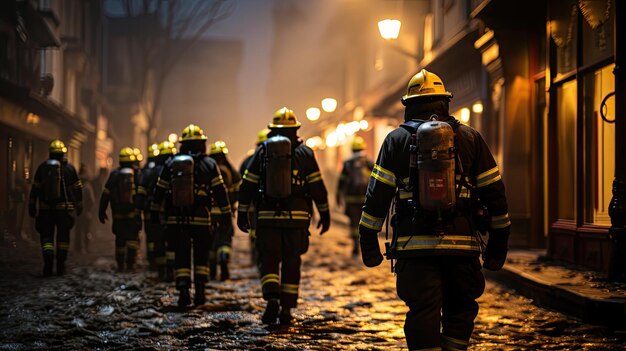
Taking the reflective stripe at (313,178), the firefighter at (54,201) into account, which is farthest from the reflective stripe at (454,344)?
the firefighter at (54,201)

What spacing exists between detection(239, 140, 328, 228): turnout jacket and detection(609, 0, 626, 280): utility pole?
10.2 ft

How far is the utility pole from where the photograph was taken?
8828mm

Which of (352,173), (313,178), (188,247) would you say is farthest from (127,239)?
(313,178)

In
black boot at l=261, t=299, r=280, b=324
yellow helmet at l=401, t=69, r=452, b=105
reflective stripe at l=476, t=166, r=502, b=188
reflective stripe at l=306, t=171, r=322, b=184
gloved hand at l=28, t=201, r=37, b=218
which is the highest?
yellow helmet at l=401, t=69, r=452, b=105

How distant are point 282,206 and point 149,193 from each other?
4.48 m

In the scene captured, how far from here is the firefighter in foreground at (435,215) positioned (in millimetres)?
4848

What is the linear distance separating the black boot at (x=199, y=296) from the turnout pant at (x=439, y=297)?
4490mm

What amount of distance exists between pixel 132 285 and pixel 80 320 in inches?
115

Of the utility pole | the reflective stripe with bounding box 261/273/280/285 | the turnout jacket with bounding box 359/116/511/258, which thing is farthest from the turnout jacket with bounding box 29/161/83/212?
the turnout jacket with bounding box 359/116/511/258

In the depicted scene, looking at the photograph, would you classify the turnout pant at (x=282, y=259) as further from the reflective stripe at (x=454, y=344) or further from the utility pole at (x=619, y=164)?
the utility pole at (x=619, y=164)

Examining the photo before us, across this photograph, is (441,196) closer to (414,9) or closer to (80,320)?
(80,320)

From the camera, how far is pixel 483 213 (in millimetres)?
5117

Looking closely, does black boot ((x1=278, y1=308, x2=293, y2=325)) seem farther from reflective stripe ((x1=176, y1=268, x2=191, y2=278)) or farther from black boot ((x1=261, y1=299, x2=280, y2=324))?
reflective stripe ((x1=176, y1=268, x2=191, y2=278))

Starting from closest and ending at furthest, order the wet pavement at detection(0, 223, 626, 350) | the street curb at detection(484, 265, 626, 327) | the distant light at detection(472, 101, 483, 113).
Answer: the wet pavement at detection(0, 223, 626, 350)
the street curb at detection(484, 265, 626, 327)
the distant light at detection(472, 101, 483, 113)
